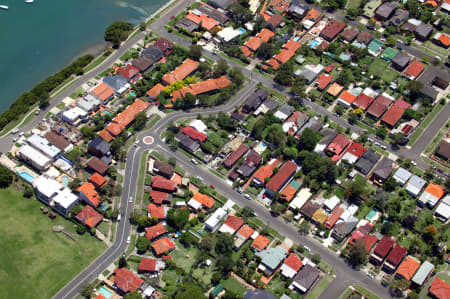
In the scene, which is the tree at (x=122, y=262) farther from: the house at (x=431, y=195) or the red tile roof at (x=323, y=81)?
the red tile roof at (x=323, y=81)

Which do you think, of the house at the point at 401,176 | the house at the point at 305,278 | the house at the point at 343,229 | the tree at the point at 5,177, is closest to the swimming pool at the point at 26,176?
the tree at the point at 5,177

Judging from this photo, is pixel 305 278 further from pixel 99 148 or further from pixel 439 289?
pixel 99 148

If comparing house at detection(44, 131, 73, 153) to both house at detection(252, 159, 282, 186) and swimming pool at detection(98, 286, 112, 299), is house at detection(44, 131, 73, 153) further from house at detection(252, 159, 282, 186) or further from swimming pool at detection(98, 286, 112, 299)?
house at detection(252, 159, 282, 186)

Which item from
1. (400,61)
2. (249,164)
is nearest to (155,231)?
(249,164)

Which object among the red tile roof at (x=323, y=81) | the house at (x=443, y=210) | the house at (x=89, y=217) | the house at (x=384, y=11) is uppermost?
the house at (x=384, y=11)

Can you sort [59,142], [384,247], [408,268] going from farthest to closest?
[59,142], [384,247], [408,268]
